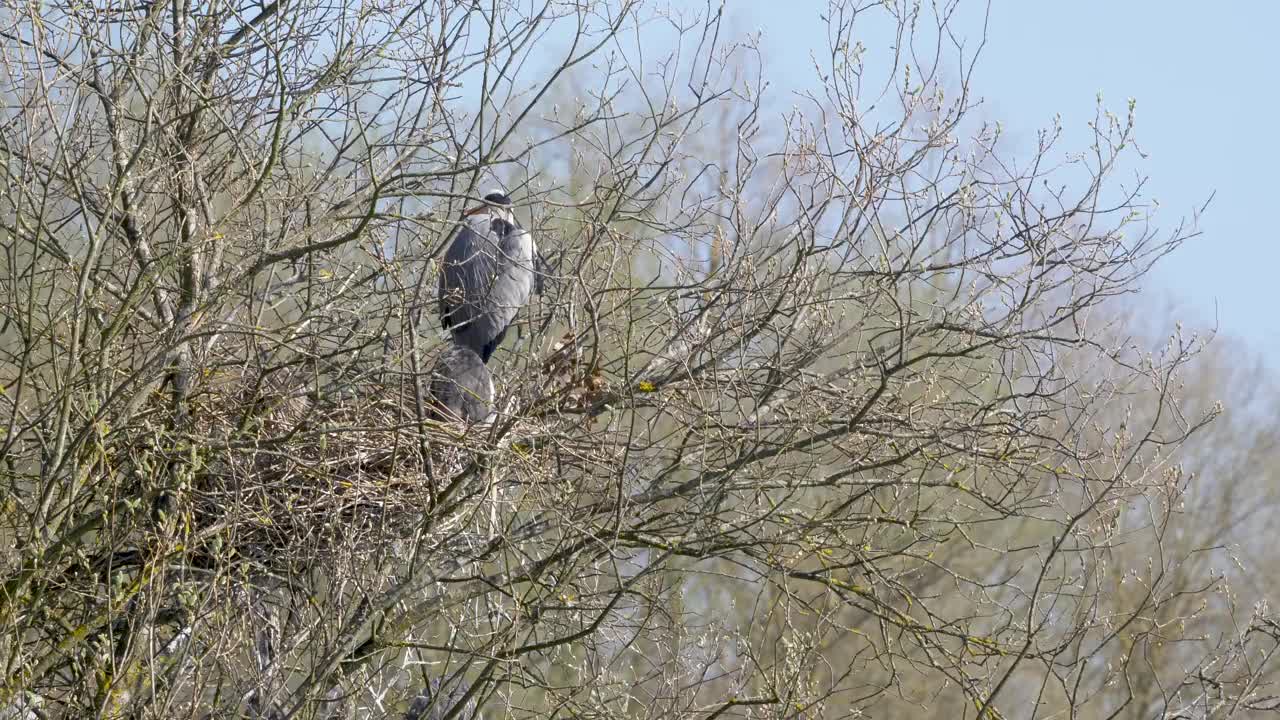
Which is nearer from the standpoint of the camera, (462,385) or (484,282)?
(462,385)

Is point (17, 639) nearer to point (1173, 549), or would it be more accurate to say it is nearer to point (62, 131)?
point (62, 131)

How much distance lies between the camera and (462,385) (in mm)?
5898

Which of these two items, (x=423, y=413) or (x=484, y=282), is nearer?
(x=423, y=413)

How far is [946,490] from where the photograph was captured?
593cm

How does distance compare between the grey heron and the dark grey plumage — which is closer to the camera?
the dark grey plumage

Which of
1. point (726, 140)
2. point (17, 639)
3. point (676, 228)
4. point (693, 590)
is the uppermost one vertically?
point (726, 140)

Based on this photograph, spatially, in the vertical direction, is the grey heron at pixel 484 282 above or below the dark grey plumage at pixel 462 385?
above

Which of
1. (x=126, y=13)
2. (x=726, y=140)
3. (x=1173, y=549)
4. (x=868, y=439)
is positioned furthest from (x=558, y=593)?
(x=1173, y=549)

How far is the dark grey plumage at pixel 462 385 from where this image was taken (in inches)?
217

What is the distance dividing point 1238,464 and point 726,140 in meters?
7.78

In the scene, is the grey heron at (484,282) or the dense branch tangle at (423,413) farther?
the grey heron at (484,282)

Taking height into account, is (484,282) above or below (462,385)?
above

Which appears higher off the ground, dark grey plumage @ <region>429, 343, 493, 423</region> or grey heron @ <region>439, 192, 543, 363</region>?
grey heron @ <region>439, 192, 543, 363</region>

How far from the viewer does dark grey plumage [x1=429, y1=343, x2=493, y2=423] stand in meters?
5.50
